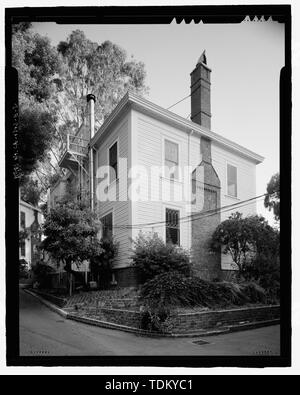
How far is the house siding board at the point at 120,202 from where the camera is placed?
4301 millimetres

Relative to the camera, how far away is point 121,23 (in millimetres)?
3227

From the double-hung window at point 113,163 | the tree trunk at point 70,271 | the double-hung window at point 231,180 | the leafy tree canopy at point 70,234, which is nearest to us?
the double-hung window at point 231,180

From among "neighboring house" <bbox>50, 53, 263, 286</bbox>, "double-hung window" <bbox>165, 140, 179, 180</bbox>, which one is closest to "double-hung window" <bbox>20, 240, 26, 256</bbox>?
"neighboring house" <bbox>50, 53, 263, 286</bbox>

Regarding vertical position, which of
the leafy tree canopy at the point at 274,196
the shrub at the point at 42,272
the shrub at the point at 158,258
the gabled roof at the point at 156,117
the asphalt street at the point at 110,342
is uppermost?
the gabled roof at the point at 156,117

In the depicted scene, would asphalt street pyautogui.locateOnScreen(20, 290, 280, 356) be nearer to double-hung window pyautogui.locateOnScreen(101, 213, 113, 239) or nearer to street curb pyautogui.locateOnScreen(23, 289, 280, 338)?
street curb pyautogui.locateOnScreen(23, 289, 280, 338)

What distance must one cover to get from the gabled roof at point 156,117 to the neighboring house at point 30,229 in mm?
1414

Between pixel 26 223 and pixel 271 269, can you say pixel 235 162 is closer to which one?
pixel 271 269

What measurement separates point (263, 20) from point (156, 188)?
86.1 inches

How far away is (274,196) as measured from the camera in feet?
11.4

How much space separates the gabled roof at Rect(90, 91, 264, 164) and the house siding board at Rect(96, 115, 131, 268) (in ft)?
0.48

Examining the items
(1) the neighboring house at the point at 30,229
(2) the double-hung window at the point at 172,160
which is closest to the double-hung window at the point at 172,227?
(2) the double-hung window at the point at 172,160

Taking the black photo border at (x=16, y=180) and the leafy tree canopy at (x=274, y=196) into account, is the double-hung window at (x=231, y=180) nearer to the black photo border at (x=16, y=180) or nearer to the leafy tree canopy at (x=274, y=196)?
the leafy tree canopy at (x=274, y=196)

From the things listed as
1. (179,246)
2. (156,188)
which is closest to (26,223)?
(156,188)

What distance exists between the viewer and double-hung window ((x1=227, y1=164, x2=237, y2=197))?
421cm
